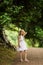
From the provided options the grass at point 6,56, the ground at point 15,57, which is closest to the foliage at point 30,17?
the grass at point 6,56

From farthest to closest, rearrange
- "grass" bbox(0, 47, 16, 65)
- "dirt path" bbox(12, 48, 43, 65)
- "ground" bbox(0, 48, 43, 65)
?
"grass" bbox(0, 47, 16, 65) < "ground" bbox(0, 48, 43, 65) < "dirt path" bbox(12, 48, 43, 65)

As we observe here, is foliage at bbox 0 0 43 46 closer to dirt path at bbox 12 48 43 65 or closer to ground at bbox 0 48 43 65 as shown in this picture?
ground at bbox 0 48 43 65

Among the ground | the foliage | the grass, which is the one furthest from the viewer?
the foliage

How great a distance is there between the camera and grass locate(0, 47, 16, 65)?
44.4ft

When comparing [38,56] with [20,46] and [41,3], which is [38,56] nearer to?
[20,46]

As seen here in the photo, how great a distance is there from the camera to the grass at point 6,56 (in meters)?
13.5

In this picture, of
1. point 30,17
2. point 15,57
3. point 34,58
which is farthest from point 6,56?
point 30,17

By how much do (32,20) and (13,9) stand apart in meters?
5.43

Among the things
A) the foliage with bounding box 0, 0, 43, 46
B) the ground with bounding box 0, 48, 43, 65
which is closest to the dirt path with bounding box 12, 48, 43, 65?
the ground with bounding box 0, 48, 43, 65

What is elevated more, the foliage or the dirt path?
the foliage

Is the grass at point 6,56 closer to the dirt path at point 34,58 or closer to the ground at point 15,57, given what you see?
the ground at point 15,57

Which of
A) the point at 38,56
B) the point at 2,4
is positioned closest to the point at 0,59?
the point at 38,56

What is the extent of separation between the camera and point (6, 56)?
14.9m

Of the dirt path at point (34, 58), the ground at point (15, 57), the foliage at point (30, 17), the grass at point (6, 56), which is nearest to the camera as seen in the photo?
the dirt path at point (34, 58)
